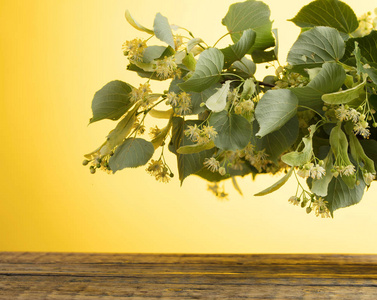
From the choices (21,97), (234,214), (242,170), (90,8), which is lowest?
(242,170)

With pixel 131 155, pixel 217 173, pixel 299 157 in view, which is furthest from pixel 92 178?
pixel 299 157

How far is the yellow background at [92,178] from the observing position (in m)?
1.62

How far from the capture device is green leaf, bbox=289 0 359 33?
511mm

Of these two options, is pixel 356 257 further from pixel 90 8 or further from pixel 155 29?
pixel 90 8

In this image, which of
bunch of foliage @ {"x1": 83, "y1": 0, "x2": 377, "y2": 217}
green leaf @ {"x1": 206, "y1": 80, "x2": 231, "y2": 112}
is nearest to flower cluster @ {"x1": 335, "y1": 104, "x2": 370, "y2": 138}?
bunch of foliage @ {"x1": 83, "y1": 0, "x2": 377, "y2": 217}

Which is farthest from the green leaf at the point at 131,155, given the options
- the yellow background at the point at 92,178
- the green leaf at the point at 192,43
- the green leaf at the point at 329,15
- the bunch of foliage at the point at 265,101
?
the yellow background at the point at 92,178

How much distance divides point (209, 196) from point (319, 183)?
118 cm

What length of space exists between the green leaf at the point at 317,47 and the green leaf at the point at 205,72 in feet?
0.26

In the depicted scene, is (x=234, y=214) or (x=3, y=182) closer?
(x=234, y=214)

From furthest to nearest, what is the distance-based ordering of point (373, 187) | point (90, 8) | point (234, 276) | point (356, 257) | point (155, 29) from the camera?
point (90, 8) → point (373, 187) → point (356, 257) → point (234, 276) → point (155, 29)

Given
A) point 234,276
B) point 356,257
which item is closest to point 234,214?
point 356,257

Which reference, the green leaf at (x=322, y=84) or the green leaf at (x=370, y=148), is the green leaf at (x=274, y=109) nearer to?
the green leaf at (x=322, y=84)

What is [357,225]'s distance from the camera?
159cm

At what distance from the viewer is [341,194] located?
53 centimetres
